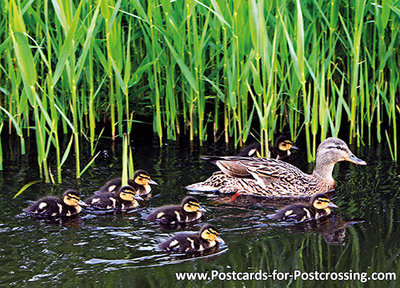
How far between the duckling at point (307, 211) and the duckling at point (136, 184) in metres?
1.25

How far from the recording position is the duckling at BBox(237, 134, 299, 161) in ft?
24.1

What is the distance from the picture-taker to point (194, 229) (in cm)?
546

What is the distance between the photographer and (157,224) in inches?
216

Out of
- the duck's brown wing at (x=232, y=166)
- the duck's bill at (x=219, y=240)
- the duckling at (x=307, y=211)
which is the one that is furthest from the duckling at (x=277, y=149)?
the duck's bill at (x=219, y=240)

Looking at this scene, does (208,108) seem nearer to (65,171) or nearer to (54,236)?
(65,171)

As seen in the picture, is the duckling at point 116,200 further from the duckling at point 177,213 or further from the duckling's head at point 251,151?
the duckling's head at point 251,151

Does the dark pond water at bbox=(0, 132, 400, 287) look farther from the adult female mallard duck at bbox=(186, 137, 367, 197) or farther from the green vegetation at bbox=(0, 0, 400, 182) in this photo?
the green vegetation at bbox=(0, 0, 400, 182)

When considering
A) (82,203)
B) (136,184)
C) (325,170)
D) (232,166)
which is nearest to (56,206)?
(82,203)

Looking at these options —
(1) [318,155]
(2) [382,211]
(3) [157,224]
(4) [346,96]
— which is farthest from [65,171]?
(4) [346,96]

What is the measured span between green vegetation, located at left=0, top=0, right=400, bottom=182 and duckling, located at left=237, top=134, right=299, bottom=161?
133 millimetres

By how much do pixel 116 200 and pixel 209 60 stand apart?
2.46 metres

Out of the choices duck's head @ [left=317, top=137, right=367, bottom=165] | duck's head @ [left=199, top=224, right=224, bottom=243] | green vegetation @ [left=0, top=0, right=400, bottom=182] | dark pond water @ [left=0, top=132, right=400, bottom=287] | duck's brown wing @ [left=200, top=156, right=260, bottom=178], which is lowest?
dark pond water @ [left=0, top=132, right=400, bottom=287]

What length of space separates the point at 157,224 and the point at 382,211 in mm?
1826

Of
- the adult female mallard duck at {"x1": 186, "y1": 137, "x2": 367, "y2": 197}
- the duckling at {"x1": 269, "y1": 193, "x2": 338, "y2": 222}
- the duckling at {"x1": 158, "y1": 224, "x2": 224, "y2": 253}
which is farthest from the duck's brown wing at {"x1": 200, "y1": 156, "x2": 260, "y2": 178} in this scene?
the duckling at {"x1": 158, "y1": 224, "x2": 224, "y2": 253}
